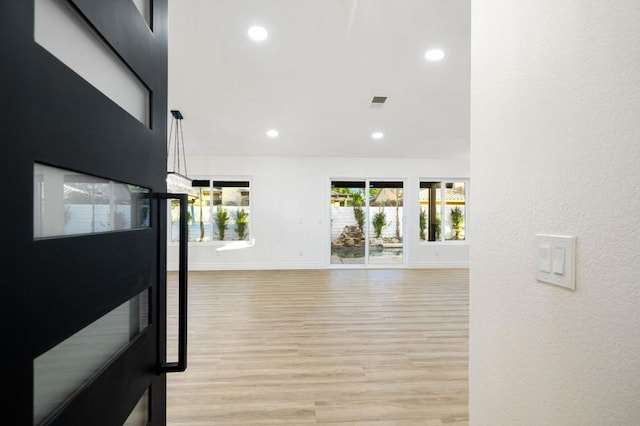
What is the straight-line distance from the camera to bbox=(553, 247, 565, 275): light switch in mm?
765

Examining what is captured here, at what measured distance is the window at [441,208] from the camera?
795cm

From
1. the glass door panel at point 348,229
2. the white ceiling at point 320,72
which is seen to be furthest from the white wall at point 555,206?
the glass door panel at point 348,229

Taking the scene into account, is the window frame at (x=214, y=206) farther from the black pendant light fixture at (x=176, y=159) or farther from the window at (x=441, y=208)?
the window at (x=441, y=208)

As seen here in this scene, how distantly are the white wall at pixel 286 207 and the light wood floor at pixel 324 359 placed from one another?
86.4 inches

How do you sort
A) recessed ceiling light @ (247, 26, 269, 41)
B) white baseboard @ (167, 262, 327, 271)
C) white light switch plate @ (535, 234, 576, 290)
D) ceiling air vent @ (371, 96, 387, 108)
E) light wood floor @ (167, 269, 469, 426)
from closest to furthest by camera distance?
white light switch plate @ (535, 234, 576, 290) < light wood floor @ (167, 269, 469, 426) < recessed ceiling light @ (247, 26, 269, 41) < ceiling air vent @ (371, 96, 387, 108) < white baseboard @ (167, 262, 327, 271)

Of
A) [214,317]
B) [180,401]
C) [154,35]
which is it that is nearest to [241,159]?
[214,317]

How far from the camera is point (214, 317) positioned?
4012 mm

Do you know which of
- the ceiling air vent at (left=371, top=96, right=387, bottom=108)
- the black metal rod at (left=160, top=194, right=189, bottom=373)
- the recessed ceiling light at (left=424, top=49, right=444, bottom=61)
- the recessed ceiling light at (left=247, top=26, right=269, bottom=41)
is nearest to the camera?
the black metal rod at (left=160, top=194, right=189, bottom=373)

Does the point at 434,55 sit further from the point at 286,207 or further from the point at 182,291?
the point at 286,207

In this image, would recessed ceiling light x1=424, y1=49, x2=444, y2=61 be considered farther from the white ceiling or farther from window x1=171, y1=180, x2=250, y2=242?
window x1=171, y1=180, x2=250, y2=242

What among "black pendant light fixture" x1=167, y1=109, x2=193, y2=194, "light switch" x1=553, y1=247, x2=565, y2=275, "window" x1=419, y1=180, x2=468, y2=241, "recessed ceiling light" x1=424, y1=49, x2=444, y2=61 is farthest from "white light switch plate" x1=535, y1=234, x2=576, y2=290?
"window" x1=419, y1=180, x2=468, y2=241

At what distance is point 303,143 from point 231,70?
2.83 meters

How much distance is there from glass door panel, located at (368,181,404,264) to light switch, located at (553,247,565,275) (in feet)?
23.2

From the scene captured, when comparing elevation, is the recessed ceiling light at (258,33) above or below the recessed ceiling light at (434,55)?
above
